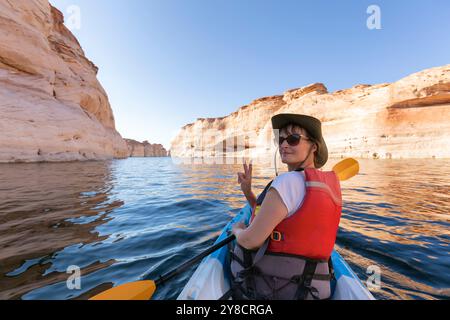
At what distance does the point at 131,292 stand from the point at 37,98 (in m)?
25.1

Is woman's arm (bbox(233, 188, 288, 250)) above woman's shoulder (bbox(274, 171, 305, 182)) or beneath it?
beneath

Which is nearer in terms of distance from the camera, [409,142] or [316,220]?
[316,220]

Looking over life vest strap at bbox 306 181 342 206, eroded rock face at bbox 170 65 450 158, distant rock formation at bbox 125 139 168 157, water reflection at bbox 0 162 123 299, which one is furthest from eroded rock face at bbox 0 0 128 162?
distant rock formation at bbox 125 139 168 157

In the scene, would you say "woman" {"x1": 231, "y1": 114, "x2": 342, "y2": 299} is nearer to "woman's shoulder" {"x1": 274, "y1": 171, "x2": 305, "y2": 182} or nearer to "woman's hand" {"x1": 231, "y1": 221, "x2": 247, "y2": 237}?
"woman's shoulder" {"x1": 274, "y1": 171, "x2": 305, "y2": 182}

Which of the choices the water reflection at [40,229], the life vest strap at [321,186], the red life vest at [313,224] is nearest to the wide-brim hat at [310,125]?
the red life vest at [313,224]

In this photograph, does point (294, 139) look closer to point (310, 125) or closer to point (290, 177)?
point (310, 125)

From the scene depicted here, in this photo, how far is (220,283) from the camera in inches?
66.3

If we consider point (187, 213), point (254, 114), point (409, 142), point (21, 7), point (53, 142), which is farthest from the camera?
point (254, 114)

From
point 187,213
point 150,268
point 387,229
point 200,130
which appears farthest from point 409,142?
point 200,130

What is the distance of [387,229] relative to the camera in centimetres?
352

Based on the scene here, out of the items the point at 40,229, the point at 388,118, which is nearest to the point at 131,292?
the point at 40,229

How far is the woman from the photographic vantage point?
125 centimetres
